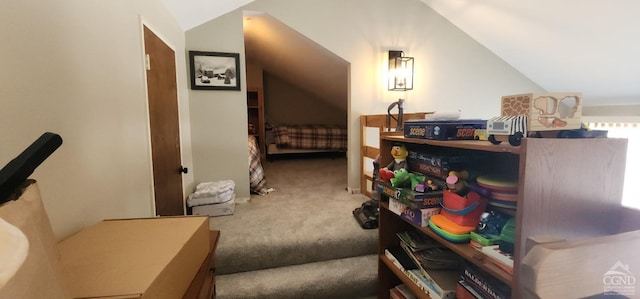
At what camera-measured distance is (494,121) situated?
81 centimetres

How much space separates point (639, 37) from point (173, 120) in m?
3.48

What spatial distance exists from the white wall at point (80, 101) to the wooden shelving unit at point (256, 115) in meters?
3.74

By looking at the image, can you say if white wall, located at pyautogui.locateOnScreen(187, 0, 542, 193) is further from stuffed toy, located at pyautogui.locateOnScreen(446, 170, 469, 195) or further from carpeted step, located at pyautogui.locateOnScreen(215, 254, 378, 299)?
stuffed toy, located at pyautogui.locateOnScreen(446, 170, 469, 195)

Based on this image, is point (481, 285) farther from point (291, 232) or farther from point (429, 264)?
point (291, 232)

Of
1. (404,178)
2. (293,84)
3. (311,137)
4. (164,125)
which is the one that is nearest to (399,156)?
(404,178)

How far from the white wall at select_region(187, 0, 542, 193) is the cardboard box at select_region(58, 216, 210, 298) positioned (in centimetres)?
182

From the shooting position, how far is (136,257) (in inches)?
23.0

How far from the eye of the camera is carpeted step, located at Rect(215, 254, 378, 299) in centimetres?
156

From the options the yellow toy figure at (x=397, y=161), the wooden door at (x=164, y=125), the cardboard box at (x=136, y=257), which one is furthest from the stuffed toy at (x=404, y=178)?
the wooden door at (x=164, y=125)

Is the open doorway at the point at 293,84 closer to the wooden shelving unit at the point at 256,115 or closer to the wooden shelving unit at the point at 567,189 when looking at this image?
the wooden shelving unit at the point at 256,115

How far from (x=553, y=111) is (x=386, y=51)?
7.39ft

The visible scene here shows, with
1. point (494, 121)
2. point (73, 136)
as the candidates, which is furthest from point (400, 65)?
point (73, 136)

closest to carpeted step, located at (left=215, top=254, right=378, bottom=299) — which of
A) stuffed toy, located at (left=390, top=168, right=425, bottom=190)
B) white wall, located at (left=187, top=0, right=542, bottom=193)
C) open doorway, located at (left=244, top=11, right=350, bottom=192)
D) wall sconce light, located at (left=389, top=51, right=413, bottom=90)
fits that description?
stuffed toy, located at (left=390, top=168, right=425, bottom=190)

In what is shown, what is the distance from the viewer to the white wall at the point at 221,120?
2369 mm
